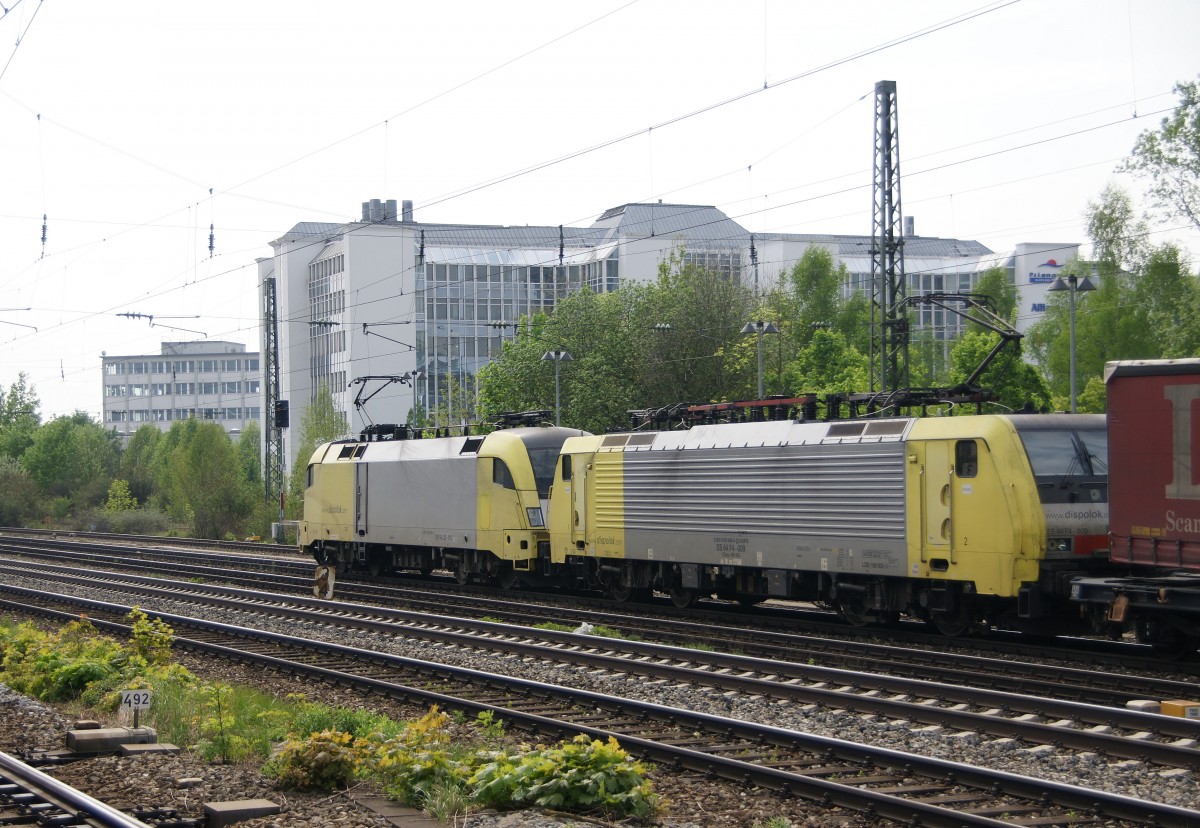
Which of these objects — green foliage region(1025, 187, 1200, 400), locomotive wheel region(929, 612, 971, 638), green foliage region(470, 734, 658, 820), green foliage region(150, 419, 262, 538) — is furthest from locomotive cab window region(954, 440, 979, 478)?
green foliage region(150, 419, 262, 538)

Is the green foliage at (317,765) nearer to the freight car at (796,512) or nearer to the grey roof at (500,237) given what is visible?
the freight car at (796,512)

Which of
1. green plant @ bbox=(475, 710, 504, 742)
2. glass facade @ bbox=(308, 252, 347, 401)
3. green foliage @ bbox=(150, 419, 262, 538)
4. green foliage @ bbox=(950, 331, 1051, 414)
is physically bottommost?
green plant @ bbox=(475, 710, 504, 742)

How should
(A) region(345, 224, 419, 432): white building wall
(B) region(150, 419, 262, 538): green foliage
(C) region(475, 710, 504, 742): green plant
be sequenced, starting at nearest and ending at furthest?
1. (C) region(475, 710, 504, 742): green plant
2. (B) region(150, 419, 262, 538): green foliage
3. (A) region(345, 224, 419, 432): white building wall

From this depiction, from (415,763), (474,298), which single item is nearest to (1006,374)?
(474,298)

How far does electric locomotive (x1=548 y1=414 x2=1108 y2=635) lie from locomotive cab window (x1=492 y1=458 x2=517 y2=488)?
2790mm

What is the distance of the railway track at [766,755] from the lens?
8.85 m

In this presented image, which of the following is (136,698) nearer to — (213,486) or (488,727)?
(488,727)

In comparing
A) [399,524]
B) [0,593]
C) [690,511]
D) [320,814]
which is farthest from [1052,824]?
[0,593]

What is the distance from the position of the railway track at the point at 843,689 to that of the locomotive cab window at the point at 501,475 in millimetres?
4947

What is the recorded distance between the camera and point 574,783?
9172 millimetres

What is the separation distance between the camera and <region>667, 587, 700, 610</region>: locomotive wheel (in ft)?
74.5

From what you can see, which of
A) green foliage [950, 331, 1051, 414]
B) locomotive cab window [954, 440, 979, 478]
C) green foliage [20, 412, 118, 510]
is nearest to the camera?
locomotive cab window [954, 440, 979, 478]

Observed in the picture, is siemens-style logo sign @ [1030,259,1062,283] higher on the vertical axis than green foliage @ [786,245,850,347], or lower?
higher

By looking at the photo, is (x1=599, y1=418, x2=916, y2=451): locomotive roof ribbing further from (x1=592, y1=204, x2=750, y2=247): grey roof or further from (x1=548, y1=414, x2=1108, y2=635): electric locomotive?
(x1=592, y1=204, x2=750, y2=247): grey roof
